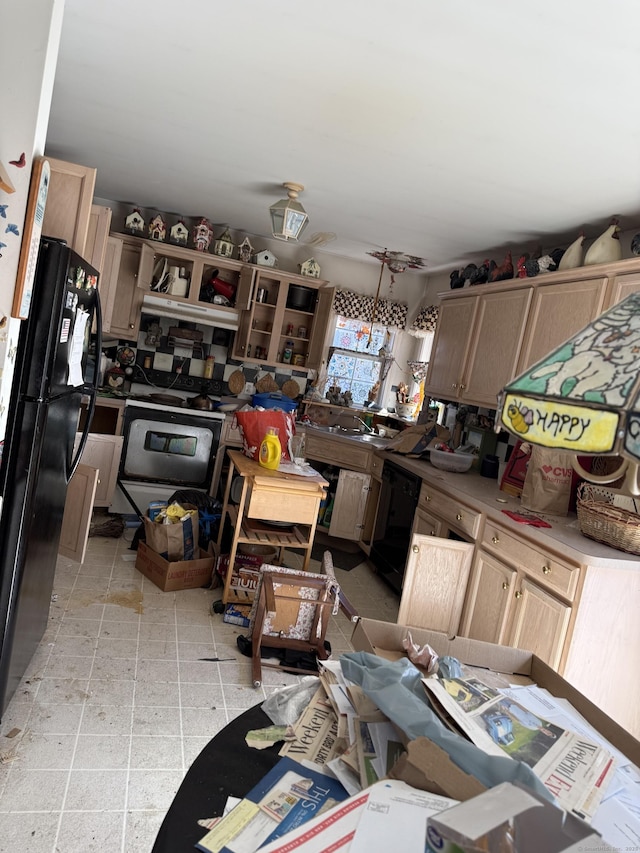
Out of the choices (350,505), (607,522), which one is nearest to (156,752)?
(607,522)

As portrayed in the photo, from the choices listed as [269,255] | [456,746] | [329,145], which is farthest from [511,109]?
[269,255]

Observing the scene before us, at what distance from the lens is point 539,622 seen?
264 centimetres

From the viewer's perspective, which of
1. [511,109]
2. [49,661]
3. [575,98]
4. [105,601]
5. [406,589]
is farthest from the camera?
[105,601]

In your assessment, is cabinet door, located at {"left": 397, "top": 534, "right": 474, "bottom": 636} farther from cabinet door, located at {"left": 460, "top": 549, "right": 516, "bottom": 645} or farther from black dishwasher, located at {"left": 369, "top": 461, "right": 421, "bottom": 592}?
black dishwasher, located at {"left": 369, "top": 461, "right": 421, "bottom": 592}

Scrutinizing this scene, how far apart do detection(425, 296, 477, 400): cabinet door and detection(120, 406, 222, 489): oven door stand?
5.77 feet

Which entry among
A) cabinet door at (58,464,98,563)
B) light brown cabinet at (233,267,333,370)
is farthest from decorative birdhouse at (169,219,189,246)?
cabinet door at (58,464,98,563)

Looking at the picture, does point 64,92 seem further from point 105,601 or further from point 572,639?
point 572,639

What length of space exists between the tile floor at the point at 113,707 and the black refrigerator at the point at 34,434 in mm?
215

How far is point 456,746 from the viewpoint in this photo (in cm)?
91

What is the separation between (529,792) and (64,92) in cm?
325

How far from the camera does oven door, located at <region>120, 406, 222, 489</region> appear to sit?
15.3ft

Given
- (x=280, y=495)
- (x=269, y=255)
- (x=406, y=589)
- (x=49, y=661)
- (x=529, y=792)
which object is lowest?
(x=49, y=661)

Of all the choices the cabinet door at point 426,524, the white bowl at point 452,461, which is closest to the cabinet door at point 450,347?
the white bowl at point 452,461

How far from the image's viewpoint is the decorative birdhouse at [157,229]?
4.91 metres
